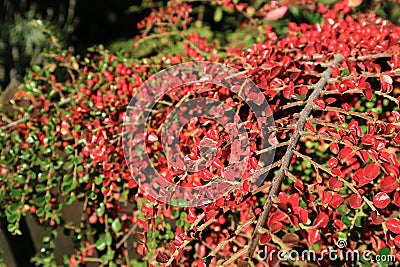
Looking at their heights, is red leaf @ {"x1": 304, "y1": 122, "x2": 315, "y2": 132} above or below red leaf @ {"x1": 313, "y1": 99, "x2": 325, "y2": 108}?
below

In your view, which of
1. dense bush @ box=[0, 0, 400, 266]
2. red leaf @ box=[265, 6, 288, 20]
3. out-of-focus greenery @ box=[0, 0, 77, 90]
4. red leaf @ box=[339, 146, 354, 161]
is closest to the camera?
red leaf @ box=[339, 146, 354, 161]

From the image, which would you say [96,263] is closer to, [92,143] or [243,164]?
[92,143]

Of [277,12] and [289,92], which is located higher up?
[289,92]

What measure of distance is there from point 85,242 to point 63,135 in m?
0.51

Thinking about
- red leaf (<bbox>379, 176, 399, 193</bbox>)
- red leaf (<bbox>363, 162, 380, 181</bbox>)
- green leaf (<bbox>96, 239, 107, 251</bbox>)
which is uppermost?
red leaf (<bbox>363, 162, 380, 181</bbox>)

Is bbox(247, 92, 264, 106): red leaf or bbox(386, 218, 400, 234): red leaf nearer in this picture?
bbox(386, 218, 400, 234): red leaf

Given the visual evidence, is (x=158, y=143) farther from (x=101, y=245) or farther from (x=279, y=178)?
(x=279, y=178)

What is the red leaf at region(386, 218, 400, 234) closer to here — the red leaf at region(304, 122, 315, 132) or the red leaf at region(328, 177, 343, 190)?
the red leaf at region(328, 177, 343, 190)

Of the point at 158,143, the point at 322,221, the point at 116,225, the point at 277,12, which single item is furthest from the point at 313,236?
the point at 277,12

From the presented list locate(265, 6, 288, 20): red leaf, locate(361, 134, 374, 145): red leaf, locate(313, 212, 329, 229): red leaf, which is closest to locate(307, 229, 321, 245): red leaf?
locate(313, 212, 329, 229): red leaf

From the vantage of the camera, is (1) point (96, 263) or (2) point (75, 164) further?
(1) point (96, 263)

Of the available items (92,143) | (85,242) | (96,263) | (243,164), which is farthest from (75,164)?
(243,164)

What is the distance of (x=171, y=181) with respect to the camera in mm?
1061

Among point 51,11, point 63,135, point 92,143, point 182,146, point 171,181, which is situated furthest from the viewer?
point 51,11
